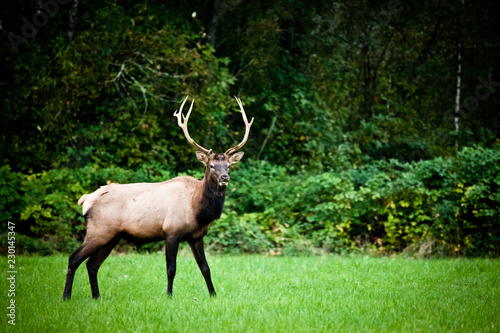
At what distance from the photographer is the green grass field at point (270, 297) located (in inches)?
262

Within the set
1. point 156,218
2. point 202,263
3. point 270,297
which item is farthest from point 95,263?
point 270,297

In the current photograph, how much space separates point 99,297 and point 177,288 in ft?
4.53

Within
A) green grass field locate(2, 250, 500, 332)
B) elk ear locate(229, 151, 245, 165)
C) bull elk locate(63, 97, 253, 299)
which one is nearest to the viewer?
green grass field locate(2, 250, 500, 332)

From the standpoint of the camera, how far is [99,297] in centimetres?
837

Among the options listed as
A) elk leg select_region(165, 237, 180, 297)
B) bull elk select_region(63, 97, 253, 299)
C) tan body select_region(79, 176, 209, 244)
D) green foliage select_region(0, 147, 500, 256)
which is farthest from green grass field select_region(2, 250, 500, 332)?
green foliage select_region(0, 147, 500, 256)

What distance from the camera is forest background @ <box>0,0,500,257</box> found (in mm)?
14344

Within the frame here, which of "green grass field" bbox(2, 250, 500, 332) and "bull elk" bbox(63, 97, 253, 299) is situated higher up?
"bull elk" bbox(63, 97, 253, 299)

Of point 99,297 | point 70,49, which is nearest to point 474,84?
point 70,49

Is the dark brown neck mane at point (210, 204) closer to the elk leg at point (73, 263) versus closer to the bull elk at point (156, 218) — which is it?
the bull elk at point (156, 218)

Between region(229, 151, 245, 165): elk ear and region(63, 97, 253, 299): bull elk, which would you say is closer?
region(63, 97, 253, 299): bull elk

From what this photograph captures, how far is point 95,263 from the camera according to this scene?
28.4 feet

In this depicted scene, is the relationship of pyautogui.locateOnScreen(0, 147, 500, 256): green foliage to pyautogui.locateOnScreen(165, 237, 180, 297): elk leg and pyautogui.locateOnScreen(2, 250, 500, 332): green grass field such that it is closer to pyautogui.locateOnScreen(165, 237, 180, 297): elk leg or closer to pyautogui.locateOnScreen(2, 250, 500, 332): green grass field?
pyautogui.locateOnScreen(2, 250, 500, 332): green grass field

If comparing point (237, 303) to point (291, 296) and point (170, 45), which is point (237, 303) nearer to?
point (291, 296)

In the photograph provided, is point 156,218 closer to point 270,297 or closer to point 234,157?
point 234,157
